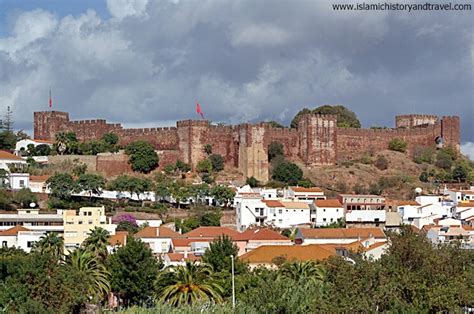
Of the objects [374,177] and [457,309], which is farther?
[374,177]

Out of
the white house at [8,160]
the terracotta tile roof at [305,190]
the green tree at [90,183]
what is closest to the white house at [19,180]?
the white house at [8,160]

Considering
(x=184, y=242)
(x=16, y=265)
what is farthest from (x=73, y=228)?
(x=16, y=265)

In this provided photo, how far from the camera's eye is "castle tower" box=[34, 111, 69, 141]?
302 ft

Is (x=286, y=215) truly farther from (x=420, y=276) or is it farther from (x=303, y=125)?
(x=420, y=276)

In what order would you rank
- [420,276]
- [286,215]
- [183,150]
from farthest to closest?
[183,150], [286,215], [420,276]

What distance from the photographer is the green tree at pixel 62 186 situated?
238 feet

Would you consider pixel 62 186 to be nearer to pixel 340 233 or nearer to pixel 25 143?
pixel 25 143

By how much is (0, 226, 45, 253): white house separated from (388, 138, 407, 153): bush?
40.2 meters

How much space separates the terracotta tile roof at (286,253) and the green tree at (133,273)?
7.09 metres

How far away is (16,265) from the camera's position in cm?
3978

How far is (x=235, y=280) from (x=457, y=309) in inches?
536

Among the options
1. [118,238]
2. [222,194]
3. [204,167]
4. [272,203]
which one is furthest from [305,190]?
[118,238]

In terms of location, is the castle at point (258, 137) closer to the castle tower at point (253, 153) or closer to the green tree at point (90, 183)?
the castle tower at point (253, 153)

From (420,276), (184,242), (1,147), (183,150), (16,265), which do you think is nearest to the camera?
(420,276)
